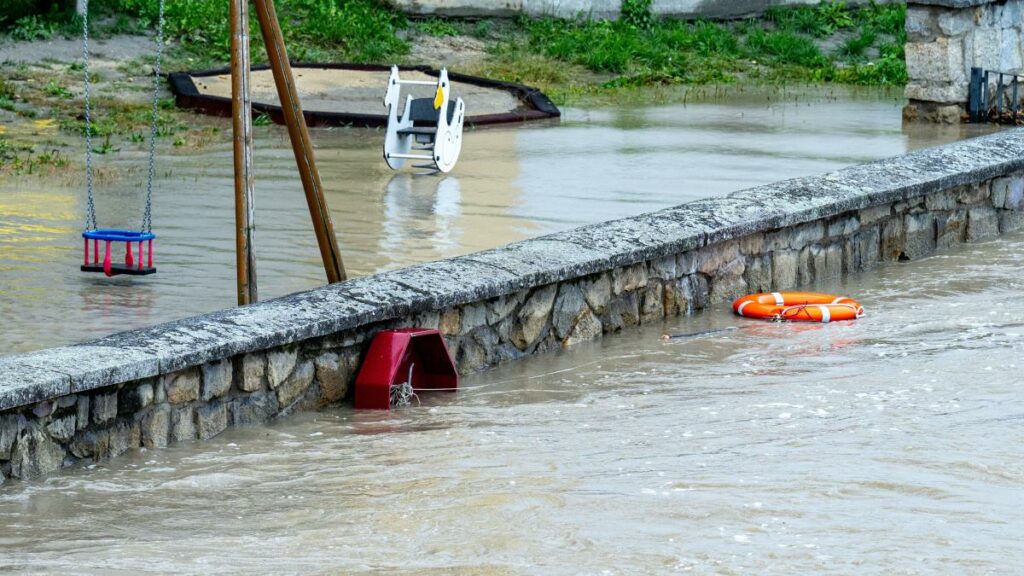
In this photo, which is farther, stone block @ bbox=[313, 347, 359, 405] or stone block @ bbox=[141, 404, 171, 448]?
stone block @ bbox=[313, 347, 359, 405]

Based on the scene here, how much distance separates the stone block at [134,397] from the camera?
5402mm

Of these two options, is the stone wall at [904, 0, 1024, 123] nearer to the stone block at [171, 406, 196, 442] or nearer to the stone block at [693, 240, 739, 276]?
the stone block at [693, 240, 739, 276]

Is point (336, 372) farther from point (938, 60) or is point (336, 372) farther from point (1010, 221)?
point (938, 60)

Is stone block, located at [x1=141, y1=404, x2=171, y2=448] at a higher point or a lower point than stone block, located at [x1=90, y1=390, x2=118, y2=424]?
lower

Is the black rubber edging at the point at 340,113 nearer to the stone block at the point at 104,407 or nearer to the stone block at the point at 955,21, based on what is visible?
the stone block at the point at 955,21

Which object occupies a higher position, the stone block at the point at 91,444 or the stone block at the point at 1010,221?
the stone block at the point at 1010,221

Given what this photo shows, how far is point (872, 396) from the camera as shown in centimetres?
631

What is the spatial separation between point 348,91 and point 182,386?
37.9 ft

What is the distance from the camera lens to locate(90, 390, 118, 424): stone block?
210 inches

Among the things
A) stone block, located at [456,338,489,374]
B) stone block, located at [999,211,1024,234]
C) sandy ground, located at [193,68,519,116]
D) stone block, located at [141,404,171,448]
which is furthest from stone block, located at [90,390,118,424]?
sandy ground, located at [193,68,519,116]

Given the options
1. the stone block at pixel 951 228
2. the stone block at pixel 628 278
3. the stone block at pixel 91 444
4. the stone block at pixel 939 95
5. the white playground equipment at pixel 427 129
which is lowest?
the stone block at pixel 91 444

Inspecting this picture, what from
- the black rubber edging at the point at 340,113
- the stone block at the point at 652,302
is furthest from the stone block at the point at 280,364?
the black rubber edging at the point at 340,113

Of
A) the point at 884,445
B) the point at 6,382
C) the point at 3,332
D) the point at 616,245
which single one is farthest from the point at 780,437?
the point at 3,332

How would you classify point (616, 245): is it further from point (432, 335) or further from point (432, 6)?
point (432, 6)
